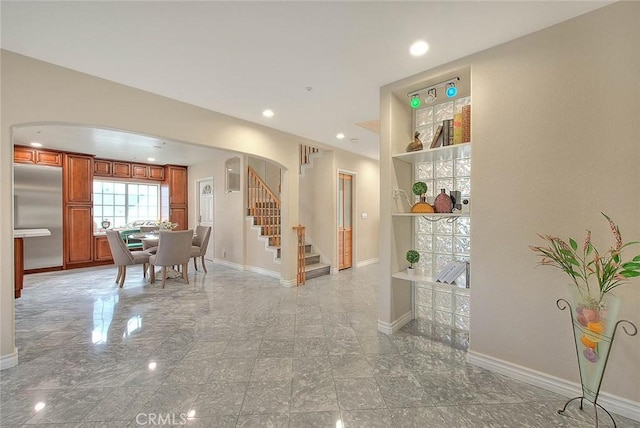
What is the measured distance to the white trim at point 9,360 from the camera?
2.10m

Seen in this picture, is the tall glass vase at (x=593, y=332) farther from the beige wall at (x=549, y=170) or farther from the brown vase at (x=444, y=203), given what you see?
the brown vase at (x=444, y=203)

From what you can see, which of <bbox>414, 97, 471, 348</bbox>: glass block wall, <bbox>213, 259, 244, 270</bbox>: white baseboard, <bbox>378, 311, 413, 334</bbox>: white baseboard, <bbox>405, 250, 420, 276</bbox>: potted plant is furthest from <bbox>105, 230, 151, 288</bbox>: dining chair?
<bbox>414, 97, 471, 348</bbox>: glass block wall

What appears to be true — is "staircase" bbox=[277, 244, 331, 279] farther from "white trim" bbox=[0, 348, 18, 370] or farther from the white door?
"white trim" bbox=[0, 348, 18, 370]

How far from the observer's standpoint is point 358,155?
20.4 feet

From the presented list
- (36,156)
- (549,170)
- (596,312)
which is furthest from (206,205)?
(596,312)

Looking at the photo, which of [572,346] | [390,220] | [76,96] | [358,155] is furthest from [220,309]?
[358,155]

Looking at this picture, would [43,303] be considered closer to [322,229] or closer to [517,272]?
[322,229]

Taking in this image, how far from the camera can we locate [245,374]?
2074 millimetres

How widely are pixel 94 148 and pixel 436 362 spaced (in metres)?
7.08

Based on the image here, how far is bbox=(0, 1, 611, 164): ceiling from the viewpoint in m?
1.71

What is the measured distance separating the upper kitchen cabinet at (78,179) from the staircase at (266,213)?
3.76 metres

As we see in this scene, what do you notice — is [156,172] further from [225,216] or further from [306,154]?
[306,154]

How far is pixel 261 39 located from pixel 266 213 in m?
4.01

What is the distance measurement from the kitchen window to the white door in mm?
1335
